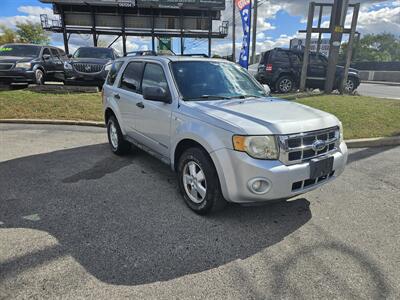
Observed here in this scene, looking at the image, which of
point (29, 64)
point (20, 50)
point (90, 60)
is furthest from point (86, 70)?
point (20, 50)

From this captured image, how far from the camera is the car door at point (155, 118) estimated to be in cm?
389

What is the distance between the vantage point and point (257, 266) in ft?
8.57

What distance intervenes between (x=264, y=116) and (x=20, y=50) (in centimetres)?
1267

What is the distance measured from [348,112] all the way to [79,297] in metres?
7.99

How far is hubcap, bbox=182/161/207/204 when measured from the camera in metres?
3.33

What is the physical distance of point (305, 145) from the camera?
3010 millimetres

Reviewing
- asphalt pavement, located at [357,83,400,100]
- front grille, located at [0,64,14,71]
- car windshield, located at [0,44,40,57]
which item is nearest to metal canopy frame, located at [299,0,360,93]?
asphalt pavement, located at [357,83,400,100]

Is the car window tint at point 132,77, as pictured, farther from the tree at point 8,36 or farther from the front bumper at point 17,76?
the tree at point 8,36

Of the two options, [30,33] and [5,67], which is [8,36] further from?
[5,67]

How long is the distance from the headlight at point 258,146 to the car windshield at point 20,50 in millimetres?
12176

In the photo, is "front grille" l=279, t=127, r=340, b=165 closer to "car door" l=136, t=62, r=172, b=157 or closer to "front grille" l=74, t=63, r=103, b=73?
"car door" l=136, t=62, r=172, b=157

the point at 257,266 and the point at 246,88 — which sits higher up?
the point at 246,88

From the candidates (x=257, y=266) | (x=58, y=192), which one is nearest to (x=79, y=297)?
(x=257, y=266)

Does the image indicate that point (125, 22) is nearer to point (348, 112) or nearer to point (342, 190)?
point (348, 112)
